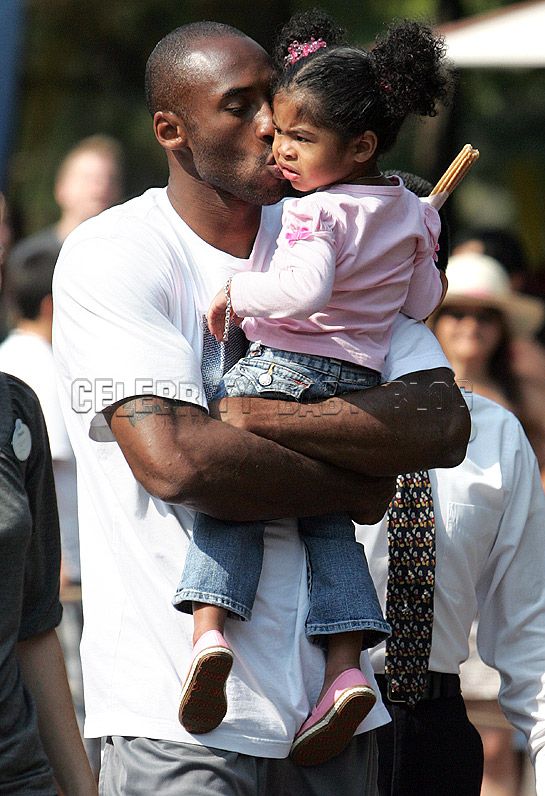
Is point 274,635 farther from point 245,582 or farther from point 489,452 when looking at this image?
point 489,452

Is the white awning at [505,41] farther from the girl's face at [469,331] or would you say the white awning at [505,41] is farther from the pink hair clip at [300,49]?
the pink hair clip at [300,49]

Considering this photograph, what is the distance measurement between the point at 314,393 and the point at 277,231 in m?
0.50

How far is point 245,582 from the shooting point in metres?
3.03

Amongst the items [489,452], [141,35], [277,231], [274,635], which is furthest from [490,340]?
[141,35]

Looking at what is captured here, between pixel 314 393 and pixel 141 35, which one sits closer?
pixel 314 393

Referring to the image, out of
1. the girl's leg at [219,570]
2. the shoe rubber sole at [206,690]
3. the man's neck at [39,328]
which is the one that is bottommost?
the shoe rubber sole at [206,690]

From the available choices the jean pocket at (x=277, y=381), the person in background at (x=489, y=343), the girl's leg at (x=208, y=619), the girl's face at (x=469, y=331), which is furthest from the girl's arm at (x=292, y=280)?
the girl's face at (x=469, y=331)

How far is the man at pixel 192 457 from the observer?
3008 mm

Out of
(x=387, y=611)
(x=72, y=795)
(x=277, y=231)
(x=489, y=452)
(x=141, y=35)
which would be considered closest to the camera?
(x=72, y=795)

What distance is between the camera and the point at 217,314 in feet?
10.3

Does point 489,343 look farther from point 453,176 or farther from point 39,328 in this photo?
point 453,176

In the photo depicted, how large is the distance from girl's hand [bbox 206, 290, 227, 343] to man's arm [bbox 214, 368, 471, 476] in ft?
0.52

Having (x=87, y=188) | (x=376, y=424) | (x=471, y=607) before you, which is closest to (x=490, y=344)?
(x=87, y=188)

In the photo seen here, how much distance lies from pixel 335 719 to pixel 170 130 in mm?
1458
